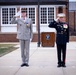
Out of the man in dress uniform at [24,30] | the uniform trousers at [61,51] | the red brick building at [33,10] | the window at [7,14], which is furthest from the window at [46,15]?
the uniform trousers at [61,51]

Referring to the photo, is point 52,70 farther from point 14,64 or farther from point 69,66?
point 14,64

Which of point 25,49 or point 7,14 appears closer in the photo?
point 25,49

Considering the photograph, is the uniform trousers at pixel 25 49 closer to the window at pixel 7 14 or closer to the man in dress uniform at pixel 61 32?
the man in dress uniform at pixel 61 32

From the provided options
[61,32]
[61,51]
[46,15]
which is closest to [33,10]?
[46,15]

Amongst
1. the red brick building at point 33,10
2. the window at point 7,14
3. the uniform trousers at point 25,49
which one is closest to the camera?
the uniform trousers at point 25,49

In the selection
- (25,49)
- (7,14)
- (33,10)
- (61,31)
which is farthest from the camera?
(7,14)

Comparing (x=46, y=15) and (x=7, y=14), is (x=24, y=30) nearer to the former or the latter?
(x=46, y=15)

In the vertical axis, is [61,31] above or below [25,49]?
above

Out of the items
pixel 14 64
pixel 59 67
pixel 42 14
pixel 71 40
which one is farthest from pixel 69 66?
pixel 42 14

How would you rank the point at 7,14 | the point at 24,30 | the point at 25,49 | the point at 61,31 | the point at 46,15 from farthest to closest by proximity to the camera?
the point at 7,14 < the point at 46,15 < the point at 25,49 < the point at 24,30 < the point at 61,31

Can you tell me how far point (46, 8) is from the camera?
35.7 metres

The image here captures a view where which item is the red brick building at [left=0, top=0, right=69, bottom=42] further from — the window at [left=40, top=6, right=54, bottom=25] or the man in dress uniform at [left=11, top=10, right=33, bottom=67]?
the man in dress uniform at [left=11, top=10, right=33, bottom=67]

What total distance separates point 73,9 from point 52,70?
85.1ft


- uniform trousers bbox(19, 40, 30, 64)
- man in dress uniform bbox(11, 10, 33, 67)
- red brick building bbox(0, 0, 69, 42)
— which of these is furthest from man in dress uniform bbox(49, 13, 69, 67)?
red brick building bbox(0, 0, 69, 42)
